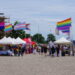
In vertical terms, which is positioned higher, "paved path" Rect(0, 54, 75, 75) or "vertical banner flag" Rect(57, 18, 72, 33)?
"vertical banner flag" Rect(57, 18, 72, 33)

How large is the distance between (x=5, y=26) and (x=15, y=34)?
128ft

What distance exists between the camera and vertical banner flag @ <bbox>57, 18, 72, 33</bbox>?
47850 millimetres

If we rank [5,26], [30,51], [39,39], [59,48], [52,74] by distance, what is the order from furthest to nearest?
1. [39,39]
2. [30,51]
3. [5,26]
4. [59,48]
5. [52,74]

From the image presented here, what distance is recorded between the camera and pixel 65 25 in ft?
157

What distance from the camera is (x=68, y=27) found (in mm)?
47969

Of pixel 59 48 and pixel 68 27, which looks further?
pixel 68 27

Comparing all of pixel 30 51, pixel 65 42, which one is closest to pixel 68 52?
pixel 65 42

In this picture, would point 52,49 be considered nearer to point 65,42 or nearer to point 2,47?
point 65,42

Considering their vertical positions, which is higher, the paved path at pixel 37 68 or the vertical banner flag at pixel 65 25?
the vertical banner flag at pixel 65 25

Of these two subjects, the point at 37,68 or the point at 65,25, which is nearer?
the point at 37,68

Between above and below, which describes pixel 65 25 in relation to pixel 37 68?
above

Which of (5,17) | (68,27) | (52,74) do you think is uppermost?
(5,17)

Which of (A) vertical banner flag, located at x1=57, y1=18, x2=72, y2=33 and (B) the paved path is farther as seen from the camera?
(A) vertical banner flag, located at x1=57, y1=18, x2=72, y2=33

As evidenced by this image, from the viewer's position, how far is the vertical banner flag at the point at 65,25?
47850 millimetres
